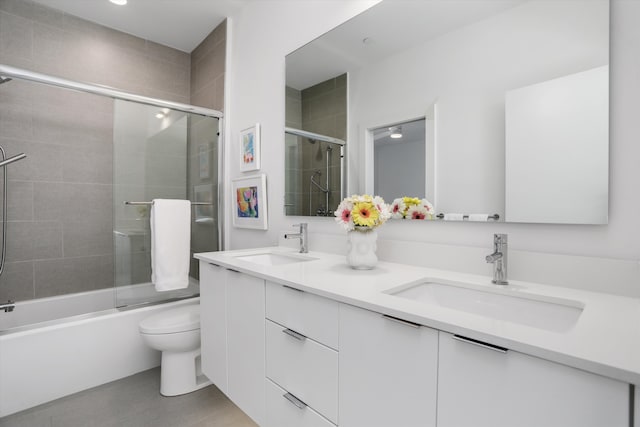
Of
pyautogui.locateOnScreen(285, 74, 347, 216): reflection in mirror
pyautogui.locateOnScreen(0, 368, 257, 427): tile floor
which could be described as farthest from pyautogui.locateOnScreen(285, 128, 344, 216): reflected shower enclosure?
pyautogui.locateOnScreen(0, 368, 257, 427): tile floor

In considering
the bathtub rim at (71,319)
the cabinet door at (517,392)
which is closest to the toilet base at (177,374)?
the bathtub rim at (71,319)

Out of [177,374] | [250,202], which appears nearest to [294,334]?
[177,374]

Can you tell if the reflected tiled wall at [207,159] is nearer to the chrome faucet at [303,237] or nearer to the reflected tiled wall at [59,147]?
the reflected tiled wall at [59,147]

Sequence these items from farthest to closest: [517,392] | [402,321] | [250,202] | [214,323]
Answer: [250,202] < [214,323] < [402,321] < [517,392]

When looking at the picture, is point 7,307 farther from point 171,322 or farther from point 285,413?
point 285,413

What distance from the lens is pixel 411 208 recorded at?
4.50ft

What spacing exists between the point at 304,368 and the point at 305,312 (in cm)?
18

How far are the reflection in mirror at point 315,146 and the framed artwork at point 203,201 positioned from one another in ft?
2.73

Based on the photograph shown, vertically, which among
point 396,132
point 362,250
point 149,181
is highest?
point 396,132

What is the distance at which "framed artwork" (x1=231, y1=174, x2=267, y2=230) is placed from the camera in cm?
215

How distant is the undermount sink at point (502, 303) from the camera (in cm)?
85

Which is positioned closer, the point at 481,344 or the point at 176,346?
the point at 481,344

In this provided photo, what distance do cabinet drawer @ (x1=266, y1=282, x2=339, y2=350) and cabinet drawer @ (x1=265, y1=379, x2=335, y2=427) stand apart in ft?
0.79

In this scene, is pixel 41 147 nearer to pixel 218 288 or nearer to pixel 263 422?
pixel 218 288
